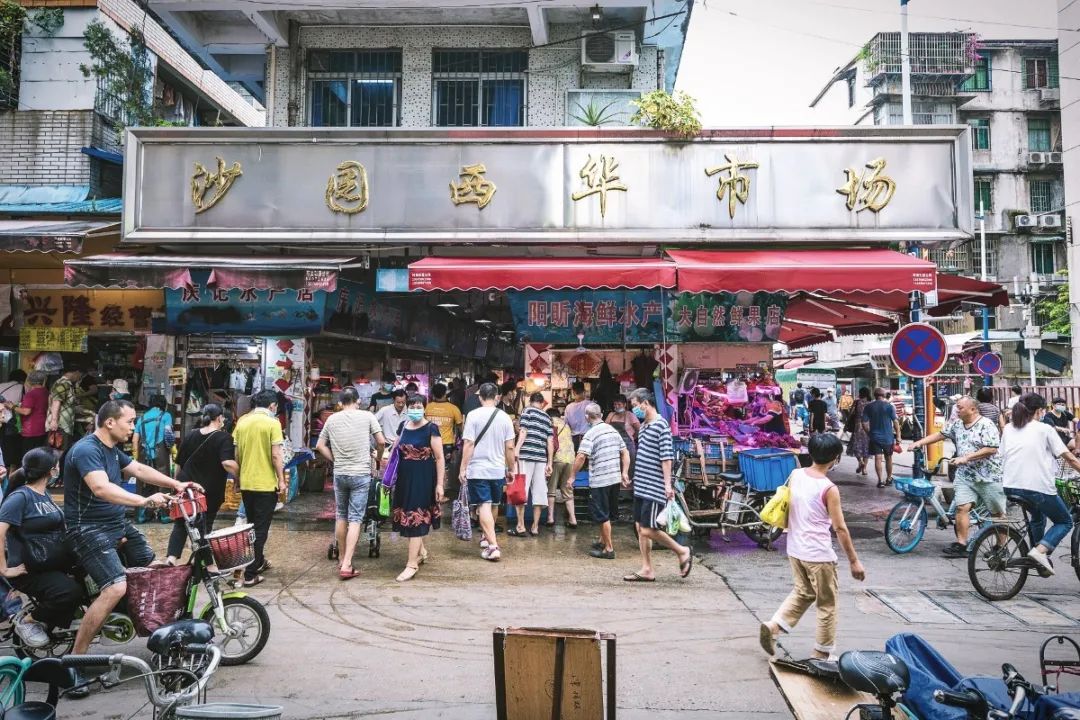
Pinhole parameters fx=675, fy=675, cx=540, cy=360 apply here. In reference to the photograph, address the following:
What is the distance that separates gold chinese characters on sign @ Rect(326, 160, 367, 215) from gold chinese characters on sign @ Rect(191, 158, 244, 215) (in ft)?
5.12

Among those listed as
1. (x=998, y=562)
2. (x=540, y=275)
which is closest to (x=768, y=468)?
(x=998, y=562)

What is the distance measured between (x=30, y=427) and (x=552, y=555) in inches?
335

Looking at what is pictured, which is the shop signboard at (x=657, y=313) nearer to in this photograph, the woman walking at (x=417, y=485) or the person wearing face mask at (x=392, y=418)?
the person wearing face mask at (x=392, y=418)

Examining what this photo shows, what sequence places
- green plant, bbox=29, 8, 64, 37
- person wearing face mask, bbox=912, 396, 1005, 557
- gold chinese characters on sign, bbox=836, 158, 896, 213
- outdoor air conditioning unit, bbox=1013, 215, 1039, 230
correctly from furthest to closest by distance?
outdoor air conditioning unit, bbox=1013, 215, 1039, 230 → green plant, bbox=29, 8, 64, 37 → gold chinese characters on sign, bbox=836, 158, 896, 213 → person wearing face mask, bbox=912, 396, 1005, 557

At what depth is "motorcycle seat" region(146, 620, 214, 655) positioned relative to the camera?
3.63m

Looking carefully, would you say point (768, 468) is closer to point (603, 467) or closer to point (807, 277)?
point (603, 467)

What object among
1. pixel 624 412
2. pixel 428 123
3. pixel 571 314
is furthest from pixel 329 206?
pixel 624 412

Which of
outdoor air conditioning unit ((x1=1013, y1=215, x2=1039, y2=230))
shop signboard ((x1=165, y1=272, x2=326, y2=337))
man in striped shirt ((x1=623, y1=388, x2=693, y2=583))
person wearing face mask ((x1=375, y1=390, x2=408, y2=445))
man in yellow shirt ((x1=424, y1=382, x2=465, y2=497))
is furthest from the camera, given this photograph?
outdoor air conditioning unit ((x1=1013, y1=215, x2=1039, y2=230))

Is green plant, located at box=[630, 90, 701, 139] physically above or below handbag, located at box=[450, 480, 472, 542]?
above

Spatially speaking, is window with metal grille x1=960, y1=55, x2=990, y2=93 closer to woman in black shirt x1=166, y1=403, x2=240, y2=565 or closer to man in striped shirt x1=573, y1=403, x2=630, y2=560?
man in striped shirt x1=573, y1=403, x2=630, y2=560

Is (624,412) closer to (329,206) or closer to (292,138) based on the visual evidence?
(329,206)

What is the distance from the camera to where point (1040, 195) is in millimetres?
37562

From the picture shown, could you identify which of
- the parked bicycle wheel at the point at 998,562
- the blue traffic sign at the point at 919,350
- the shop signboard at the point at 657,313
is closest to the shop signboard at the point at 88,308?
the shop signboard at the point at 657,313

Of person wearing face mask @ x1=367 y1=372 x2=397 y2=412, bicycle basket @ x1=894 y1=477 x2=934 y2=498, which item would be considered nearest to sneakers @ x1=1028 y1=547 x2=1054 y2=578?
bicycle basket @ x1=894 y1=477 x2=934 y2=498
